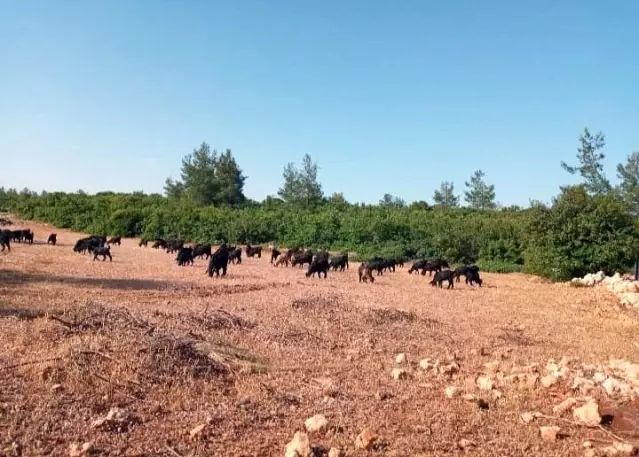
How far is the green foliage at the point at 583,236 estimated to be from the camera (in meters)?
27.4

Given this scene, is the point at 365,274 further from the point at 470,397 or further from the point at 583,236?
the point at 470,397

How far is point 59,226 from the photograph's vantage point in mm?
57906

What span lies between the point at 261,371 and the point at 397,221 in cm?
3491

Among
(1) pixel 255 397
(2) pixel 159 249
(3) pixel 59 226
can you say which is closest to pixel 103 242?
(2) pixel 159 249

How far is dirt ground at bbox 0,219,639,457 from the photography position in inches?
251

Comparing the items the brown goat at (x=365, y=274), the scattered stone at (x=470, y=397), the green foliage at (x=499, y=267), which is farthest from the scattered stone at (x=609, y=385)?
the green foliage at (x=499, y=267)

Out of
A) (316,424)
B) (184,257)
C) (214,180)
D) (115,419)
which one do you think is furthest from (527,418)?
(214,180)

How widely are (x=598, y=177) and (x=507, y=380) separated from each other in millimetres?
42982

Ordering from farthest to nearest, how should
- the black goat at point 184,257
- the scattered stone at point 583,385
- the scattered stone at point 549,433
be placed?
the black goat at point 184,257 < the scattered stone at point 583,385 < the scattered stone at point 549,433

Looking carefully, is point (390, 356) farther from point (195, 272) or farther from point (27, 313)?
point (195, 272)

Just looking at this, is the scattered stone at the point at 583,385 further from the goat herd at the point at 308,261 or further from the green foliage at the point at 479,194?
the green foliage at the point at 479,194

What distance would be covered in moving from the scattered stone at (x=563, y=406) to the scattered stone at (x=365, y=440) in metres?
2.76

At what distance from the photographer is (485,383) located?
339 inches

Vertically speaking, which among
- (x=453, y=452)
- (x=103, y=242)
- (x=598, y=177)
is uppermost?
(x=598, y=177)
